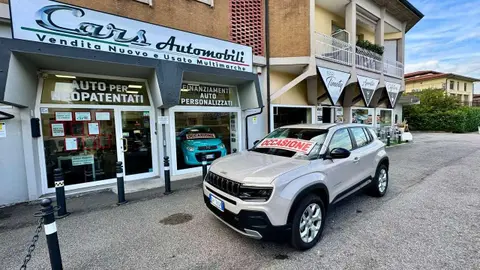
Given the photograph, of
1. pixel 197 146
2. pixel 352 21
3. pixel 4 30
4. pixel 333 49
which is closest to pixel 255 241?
pixel 197 146

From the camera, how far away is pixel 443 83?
1321 inches

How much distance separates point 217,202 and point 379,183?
3.78m

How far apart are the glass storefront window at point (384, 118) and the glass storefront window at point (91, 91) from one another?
1464 cm

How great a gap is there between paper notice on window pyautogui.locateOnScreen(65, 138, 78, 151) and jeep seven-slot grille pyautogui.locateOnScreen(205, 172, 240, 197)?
4465 mm

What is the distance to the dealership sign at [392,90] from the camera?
12986mm

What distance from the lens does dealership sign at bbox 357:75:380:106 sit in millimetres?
10789

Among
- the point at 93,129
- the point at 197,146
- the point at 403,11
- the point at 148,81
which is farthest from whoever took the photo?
the point at 403,11

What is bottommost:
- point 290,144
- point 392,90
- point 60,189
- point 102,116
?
point 60,189

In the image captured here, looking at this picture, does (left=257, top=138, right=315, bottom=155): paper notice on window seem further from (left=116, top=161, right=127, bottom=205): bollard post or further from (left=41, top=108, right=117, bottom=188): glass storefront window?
(left=41, top=108, right=117, bottom=188): glass storefront window

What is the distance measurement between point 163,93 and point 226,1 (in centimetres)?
453

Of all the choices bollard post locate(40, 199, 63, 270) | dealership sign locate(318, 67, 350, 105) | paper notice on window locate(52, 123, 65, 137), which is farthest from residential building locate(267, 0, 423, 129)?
bollard post locate(40, 199, 63, 270)

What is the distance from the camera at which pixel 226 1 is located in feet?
25.2

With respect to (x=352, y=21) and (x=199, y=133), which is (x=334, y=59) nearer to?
(x=352, y=21)

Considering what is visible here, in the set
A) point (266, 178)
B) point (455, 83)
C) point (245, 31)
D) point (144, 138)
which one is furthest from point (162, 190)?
point (455, 83)
